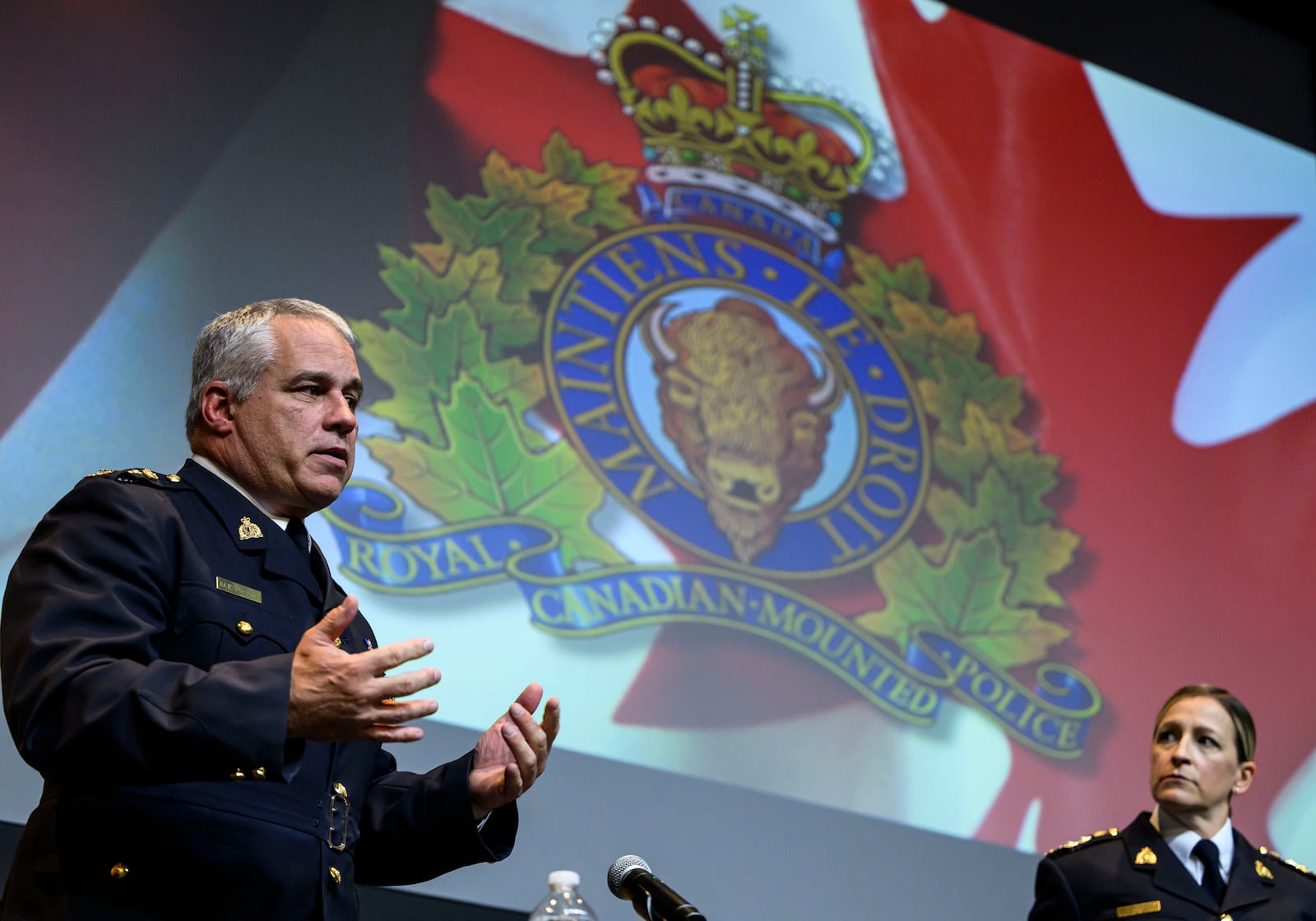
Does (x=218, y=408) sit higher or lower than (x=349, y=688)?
higher

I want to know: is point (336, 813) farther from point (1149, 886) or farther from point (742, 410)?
point (742, 410)

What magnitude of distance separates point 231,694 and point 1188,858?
2518 mm

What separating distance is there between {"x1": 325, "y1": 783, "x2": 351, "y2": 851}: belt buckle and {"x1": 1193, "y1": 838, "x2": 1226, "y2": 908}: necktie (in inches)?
85.6

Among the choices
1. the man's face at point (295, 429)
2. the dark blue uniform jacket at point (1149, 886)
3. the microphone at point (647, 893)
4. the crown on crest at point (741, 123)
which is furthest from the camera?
the crown on crest at point (741, 123)

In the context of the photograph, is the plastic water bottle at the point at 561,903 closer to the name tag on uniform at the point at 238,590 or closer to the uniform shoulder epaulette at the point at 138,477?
the name tag on uniform at the point at 238,590

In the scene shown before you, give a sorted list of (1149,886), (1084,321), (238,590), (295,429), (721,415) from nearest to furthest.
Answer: (238,590) < (295,429) < (1149,886) < (721,415) < (1084,321)

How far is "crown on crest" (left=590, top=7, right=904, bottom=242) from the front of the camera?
4.22 m

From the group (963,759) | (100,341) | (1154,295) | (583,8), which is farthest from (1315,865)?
(100,341)

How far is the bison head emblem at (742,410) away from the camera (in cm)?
390

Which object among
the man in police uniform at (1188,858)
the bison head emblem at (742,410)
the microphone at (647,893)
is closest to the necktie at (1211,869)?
the man in police uniform at (1188,858)

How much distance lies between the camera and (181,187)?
3.44m

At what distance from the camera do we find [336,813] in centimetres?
200

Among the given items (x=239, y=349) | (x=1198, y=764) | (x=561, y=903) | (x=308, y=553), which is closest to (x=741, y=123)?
(x=1198, y=764)

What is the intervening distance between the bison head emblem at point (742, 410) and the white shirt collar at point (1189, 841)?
3.97 ft
